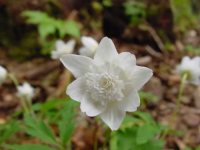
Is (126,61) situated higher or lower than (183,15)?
higher

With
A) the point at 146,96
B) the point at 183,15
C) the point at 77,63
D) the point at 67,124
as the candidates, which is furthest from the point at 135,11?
the point at 77,63

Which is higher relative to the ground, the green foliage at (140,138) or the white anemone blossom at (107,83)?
the white anemone blossom at (107,83)

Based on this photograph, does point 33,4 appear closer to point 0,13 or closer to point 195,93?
point 0,13

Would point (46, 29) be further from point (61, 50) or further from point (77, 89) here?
point (77, 89)

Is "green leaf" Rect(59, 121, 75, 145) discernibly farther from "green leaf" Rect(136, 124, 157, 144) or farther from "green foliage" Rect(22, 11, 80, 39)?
"green foliage" Rect(22, 11, 80, 39)

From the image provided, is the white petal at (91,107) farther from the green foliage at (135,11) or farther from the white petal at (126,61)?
the green foliage at (135,11)

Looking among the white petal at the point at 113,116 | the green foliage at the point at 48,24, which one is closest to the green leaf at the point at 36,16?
the green foliage at the point at 48,24
